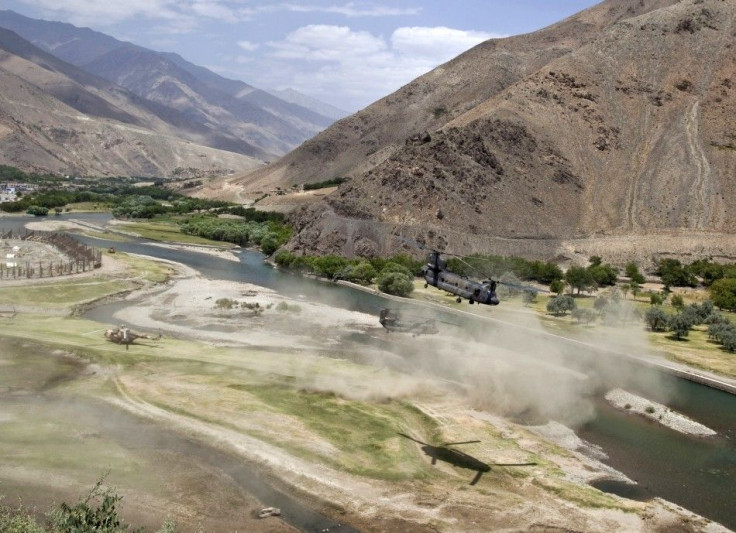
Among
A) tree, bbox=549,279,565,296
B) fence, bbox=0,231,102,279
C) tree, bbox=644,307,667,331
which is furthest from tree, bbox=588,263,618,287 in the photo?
fence, bbox=0,231,102,279

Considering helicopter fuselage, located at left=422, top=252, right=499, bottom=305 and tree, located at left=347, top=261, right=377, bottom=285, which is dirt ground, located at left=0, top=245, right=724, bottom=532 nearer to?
helicopter fuselage, located at left=422, top=252, right=499, bottom=305

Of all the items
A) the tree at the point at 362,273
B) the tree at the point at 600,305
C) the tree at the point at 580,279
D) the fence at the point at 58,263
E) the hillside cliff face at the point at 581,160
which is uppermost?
the hillside cliff face at the point at 581,160

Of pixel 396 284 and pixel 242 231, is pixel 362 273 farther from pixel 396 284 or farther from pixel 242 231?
pixel 242 231

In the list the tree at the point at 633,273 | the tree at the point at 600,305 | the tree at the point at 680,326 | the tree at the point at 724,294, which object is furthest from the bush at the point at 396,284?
the tree at the point at 724,294

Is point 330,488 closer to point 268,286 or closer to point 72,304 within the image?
point 72,304

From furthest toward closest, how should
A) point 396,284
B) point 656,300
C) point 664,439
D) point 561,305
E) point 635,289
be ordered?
point 635,289 → point 396,284 → point 656,300 → point 561,305 → point 664,439

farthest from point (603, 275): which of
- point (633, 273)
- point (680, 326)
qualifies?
point (680, 326)

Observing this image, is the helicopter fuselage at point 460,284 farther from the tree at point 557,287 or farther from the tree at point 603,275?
the tree at point 603,275

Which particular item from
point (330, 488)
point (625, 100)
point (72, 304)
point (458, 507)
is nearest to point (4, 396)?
point (330, 488)
